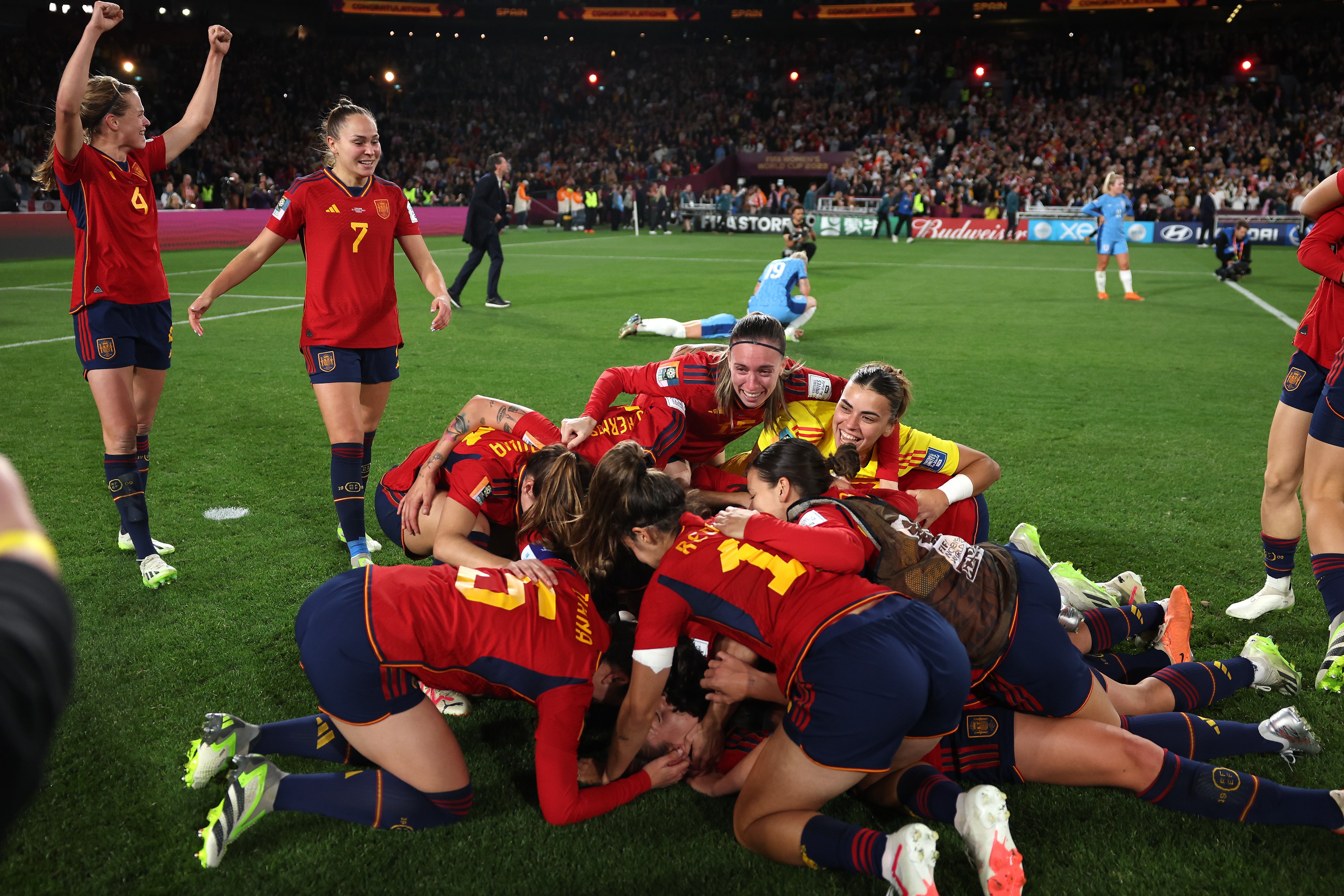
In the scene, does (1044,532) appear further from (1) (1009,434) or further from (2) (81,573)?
(2) (81,573)

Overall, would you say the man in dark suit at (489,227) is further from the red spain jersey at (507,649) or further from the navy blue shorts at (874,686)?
the navy blue shorts at (874,686)

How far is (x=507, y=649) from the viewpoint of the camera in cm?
257

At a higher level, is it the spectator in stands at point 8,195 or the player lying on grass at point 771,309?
the spectator in stands at point 8,195

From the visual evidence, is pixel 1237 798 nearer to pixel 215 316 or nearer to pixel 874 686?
pixel 874 686

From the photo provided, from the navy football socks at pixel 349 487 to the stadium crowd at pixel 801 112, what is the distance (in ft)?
75.7

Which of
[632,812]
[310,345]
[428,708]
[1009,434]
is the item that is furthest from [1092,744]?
[1009,434]

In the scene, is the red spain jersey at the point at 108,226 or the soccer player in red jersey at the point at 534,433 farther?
the red spain jersey at the point at 108,226

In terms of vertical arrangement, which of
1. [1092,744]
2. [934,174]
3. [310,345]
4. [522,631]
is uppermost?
[934,174]

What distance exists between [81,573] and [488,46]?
46294mm

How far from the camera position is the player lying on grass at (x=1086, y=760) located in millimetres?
2533

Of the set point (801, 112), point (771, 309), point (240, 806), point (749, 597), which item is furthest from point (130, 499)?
point (801, 112)

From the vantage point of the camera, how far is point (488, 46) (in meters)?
45.0

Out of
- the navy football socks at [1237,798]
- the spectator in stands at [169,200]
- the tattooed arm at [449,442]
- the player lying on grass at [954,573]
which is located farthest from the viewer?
the spectator in stands at [169,200]

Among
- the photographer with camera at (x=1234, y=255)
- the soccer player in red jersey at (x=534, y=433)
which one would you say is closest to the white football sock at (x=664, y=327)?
the soccer player in red jersey at (x=534, y=433)
